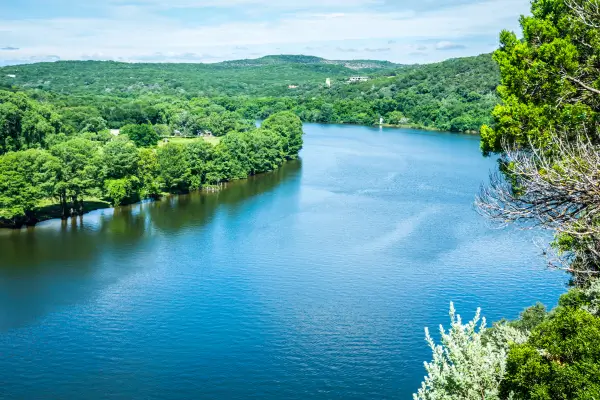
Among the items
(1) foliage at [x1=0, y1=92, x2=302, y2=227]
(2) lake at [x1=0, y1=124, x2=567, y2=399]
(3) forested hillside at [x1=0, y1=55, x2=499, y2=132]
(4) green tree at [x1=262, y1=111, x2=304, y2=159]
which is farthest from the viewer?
(3) forested hillside at [x1=0, y1=55, x2=499, y2=132]

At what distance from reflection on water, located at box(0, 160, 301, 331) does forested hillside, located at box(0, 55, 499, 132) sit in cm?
3202

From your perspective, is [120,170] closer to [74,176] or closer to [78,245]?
[74,176]

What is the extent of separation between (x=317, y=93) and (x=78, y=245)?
9937cm

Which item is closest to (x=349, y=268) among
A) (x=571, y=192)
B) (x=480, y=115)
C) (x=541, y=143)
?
(x=541, y=143)

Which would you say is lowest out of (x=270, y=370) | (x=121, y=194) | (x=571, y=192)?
(x=270, y=370)

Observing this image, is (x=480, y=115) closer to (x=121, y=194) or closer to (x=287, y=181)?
(x=287, y=181)

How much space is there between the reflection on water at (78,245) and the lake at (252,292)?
0.13m

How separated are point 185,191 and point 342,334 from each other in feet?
94.1

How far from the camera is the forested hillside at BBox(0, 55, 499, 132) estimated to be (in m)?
89.0

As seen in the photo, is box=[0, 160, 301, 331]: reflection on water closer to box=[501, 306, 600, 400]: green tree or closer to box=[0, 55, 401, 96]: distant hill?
box=[501, 306, 600, 400]: green tree

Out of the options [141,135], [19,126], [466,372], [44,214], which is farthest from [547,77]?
[141,135]

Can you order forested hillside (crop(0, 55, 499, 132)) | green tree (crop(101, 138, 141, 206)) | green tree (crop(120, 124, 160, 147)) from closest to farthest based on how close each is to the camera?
green tree (crop(101, 138, 141, 206)), green tree (crop(120, 124, 160, 147)), forested hillside (crop(0, 55, 499, 132))

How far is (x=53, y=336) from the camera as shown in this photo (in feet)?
76.6

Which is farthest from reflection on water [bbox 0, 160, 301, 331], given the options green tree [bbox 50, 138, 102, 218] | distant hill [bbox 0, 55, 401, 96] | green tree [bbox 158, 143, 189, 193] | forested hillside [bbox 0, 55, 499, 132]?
distant hill [bbox 0, 55, 401, 96]
